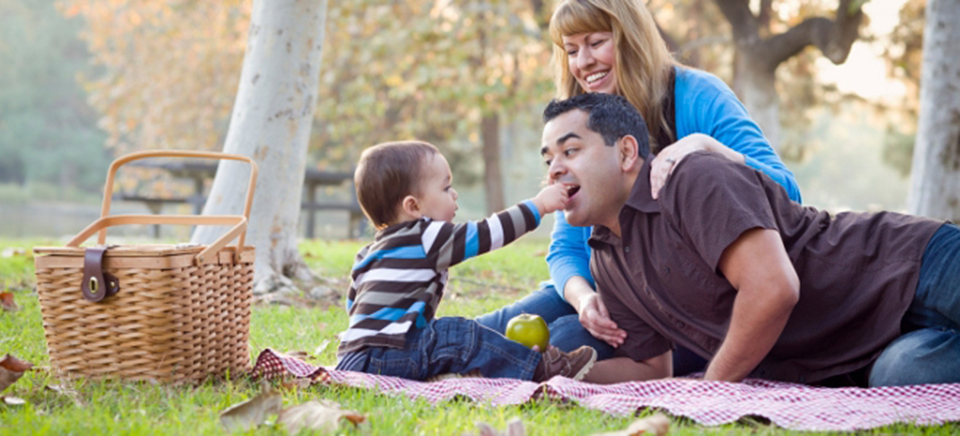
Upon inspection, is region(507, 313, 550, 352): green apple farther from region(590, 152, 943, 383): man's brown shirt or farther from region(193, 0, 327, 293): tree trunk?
region(193, 0, 327, 293): tree trunk

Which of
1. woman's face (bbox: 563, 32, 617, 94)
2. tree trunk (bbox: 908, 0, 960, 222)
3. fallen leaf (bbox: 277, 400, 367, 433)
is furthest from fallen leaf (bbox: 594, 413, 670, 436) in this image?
tree trunk (bbox: 908, 0, 960, 222)

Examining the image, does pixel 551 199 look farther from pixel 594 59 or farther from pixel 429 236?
pixel 594 59

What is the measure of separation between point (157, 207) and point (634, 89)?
1338 centimetres

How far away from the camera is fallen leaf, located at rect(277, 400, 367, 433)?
7.30ft

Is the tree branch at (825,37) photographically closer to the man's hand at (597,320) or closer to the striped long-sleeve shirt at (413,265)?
the man's hand at (597,320)

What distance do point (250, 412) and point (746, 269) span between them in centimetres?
163

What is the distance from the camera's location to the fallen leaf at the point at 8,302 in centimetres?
460

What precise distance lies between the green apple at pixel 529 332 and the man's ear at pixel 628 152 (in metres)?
0.75

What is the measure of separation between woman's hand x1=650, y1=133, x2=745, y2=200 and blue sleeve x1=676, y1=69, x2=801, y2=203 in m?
0.46

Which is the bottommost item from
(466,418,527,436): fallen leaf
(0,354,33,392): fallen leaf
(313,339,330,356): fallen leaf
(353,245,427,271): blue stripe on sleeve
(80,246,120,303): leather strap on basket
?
(313,339,330,356): fallen leaf

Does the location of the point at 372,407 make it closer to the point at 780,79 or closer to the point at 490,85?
the point at 490,85

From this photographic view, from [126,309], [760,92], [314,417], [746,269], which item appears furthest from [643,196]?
[760,92]

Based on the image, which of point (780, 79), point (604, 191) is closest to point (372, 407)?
point (604, 191)

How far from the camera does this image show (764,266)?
8.30 ft
